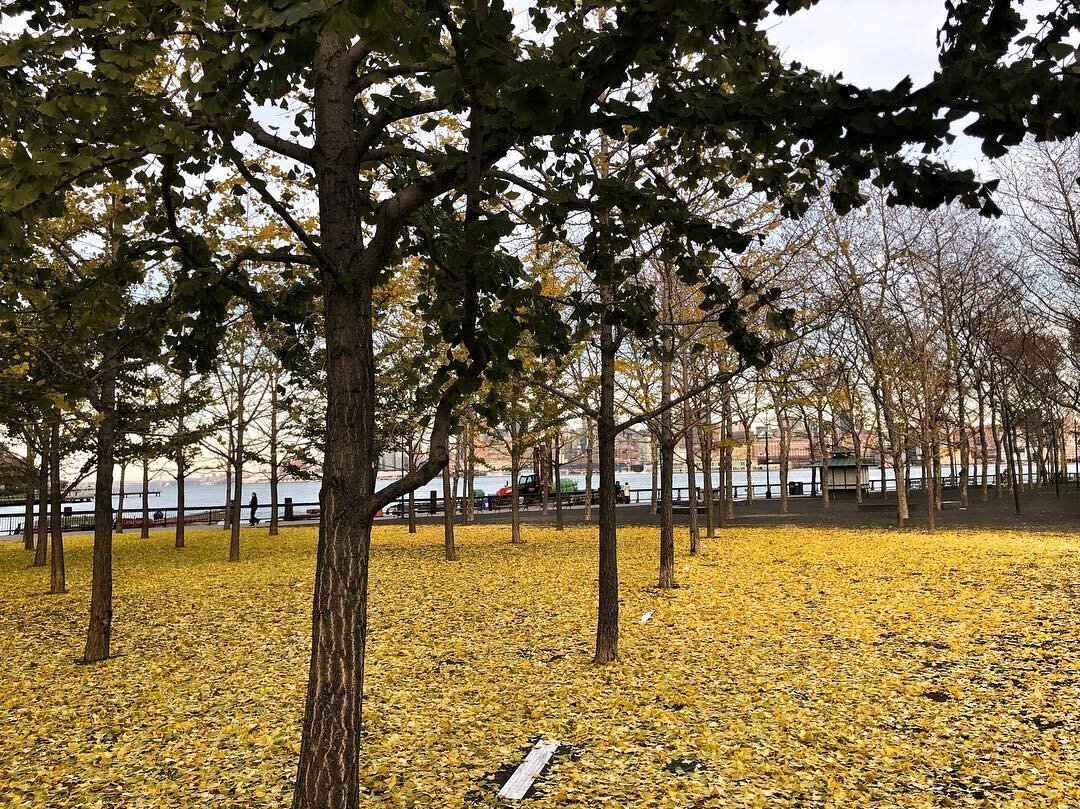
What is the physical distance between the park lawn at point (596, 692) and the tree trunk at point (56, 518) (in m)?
0.40

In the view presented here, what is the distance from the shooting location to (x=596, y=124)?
9.28ft

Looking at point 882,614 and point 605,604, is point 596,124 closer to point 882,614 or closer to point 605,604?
point 605,604

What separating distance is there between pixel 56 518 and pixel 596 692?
Answer: 1015cm

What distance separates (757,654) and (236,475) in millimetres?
14865

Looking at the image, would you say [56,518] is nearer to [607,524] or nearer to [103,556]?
[103,556]

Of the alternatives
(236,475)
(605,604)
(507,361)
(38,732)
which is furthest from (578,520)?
(507,361)

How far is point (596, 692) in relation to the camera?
6613mm

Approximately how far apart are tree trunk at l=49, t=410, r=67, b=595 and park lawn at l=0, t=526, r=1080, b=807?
1.30 ft

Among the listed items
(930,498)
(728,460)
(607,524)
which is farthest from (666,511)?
(930,498)

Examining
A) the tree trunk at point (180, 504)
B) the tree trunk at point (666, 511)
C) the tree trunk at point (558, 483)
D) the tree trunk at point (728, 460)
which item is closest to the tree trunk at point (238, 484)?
the tree trunk at point (180, 504)

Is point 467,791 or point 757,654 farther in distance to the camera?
point 757,654

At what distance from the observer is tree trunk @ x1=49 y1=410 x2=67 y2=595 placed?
11.6m

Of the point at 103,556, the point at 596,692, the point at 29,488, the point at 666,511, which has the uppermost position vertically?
the point at 29,488

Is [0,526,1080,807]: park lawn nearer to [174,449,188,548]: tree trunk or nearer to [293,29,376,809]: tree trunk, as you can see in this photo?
[293,29,376,809]: tree trunk
